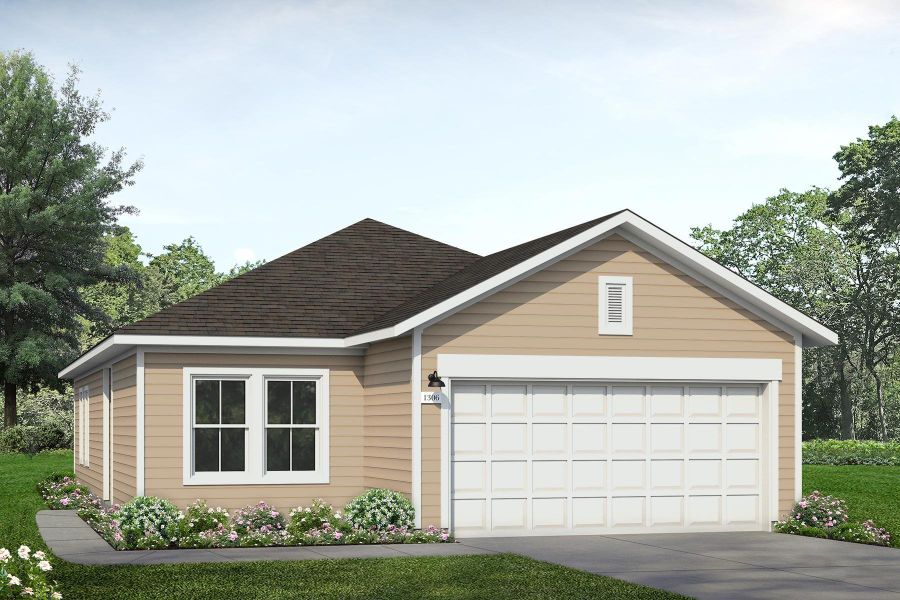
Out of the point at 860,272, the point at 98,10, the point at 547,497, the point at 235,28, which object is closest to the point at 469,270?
the point at 547,497

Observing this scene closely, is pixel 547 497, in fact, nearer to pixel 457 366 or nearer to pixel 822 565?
pixel 457 366

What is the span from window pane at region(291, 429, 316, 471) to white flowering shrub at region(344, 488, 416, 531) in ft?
6.79

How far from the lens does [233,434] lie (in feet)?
61.8

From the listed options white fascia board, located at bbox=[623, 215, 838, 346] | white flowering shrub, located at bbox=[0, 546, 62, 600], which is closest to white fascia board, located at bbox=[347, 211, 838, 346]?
white fascia board, located at bbox=[623, 215, 838, 346]

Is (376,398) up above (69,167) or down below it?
below

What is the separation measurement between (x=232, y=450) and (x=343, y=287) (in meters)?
4.02

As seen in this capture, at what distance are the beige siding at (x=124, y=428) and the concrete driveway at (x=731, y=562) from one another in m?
5.93

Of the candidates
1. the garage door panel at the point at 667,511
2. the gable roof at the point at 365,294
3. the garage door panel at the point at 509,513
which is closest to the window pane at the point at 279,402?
the gable roof at the point at 365,294

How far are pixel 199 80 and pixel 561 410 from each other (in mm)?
11808

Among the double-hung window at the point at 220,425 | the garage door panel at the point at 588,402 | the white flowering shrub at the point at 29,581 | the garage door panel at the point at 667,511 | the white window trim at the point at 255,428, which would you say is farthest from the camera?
the double-hung window at the point at 220,425

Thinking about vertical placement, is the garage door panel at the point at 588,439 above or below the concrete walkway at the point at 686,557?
above

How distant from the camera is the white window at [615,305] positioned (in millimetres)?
18297

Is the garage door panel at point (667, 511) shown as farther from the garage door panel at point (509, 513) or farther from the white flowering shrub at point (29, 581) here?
the white flowering shrub at point (29, 581)

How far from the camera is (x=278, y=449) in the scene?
62.6 feet
